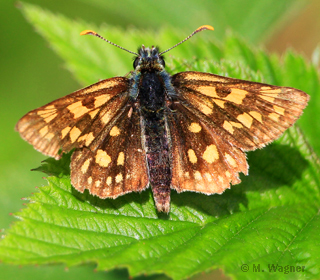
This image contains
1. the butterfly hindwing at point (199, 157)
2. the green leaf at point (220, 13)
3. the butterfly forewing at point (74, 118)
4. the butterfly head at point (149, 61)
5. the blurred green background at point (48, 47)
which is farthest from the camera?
the green leaf at point (220, 13)

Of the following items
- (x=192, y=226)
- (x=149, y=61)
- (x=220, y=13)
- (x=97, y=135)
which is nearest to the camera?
(x=192, y=226)

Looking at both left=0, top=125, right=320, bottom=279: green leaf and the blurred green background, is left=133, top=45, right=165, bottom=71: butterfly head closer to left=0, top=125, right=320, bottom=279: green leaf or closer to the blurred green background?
left=0, top=125, right=320, bottom=279: green leaf

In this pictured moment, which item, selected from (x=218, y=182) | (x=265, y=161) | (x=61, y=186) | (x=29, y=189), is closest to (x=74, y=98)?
(x=61, y=186)

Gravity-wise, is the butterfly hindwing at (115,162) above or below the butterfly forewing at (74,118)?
below

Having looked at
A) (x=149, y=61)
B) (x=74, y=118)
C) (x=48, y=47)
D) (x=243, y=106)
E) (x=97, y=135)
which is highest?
(x=48, y=47)

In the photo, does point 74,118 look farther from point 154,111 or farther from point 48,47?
point 48,47

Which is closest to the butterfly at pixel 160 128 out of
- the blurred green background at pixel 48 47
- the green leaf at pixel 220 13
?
the blurred green background at pixel 48 47

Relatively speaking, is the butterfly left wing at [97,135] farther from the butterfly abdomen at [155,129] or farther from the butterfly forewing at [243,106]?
the butterfly forewing at [243,106]

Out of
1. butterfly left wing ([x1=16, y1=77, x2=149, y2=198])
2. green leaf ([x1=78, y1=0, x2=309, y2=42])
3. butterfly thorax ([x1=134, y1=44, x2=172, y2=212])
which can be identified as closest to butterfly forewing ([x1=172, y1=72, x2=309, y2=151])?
butterfly thorax ([x1=134, y1=44, x2=172, y2=212])

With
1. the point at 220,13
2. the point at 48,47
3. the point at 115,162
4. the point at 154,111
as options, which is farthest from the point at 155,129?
the point at 220,13
